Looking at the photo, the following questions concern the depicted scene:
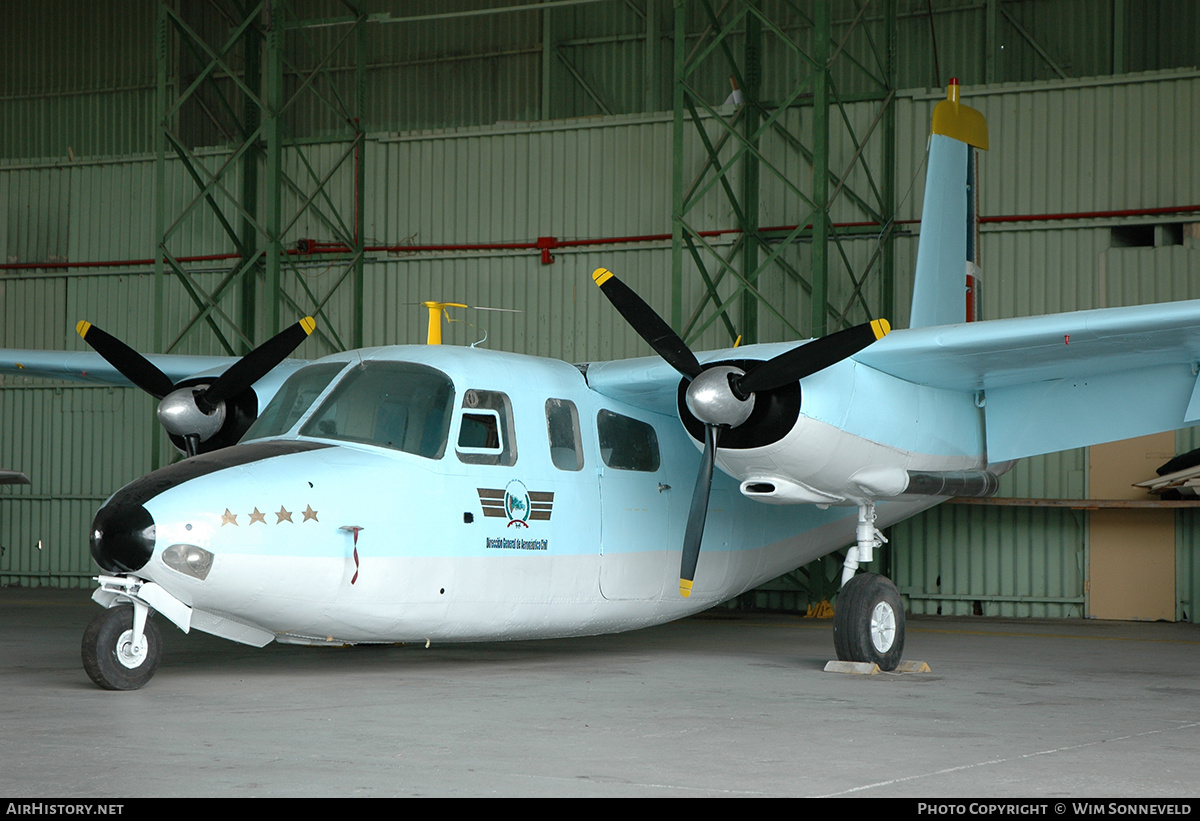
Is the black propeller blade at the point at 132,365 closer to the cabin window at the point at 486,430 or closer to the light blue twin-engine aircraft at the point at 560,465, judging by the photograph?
the light blue twin-engine aircraft at the point at 560,465

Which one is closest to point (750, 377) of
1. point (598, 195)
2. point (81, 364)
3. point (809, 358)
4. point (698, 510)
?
point (809, 358)

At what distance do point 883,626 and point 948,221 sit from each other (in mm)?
5124

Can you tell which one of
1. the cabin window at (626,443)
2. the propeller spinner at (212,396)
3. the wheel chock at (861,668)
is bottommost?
the wheel chock at (861,668)

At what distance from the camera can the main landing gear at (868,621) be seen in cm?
1052

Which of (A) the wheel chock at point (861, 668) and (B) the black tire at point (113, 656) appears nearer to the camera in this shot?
(B) the black tire at point (113, 656)

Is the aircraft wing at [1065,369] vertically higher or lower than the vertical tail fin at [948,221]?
lower

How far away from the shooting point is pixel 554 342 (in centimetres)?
2017

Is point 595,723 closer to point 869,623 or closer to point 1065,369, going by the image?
point 869,623

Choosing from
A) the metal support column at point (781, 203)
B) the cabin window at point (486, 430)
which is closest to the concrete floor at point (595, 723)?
the cabin window at point (486, 430)

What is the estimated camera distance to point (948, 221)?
13781 mm

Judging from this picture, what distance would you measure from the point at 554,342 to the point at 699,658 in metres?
9.41

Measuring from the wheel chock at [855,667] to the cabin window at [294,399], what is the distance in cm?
471
